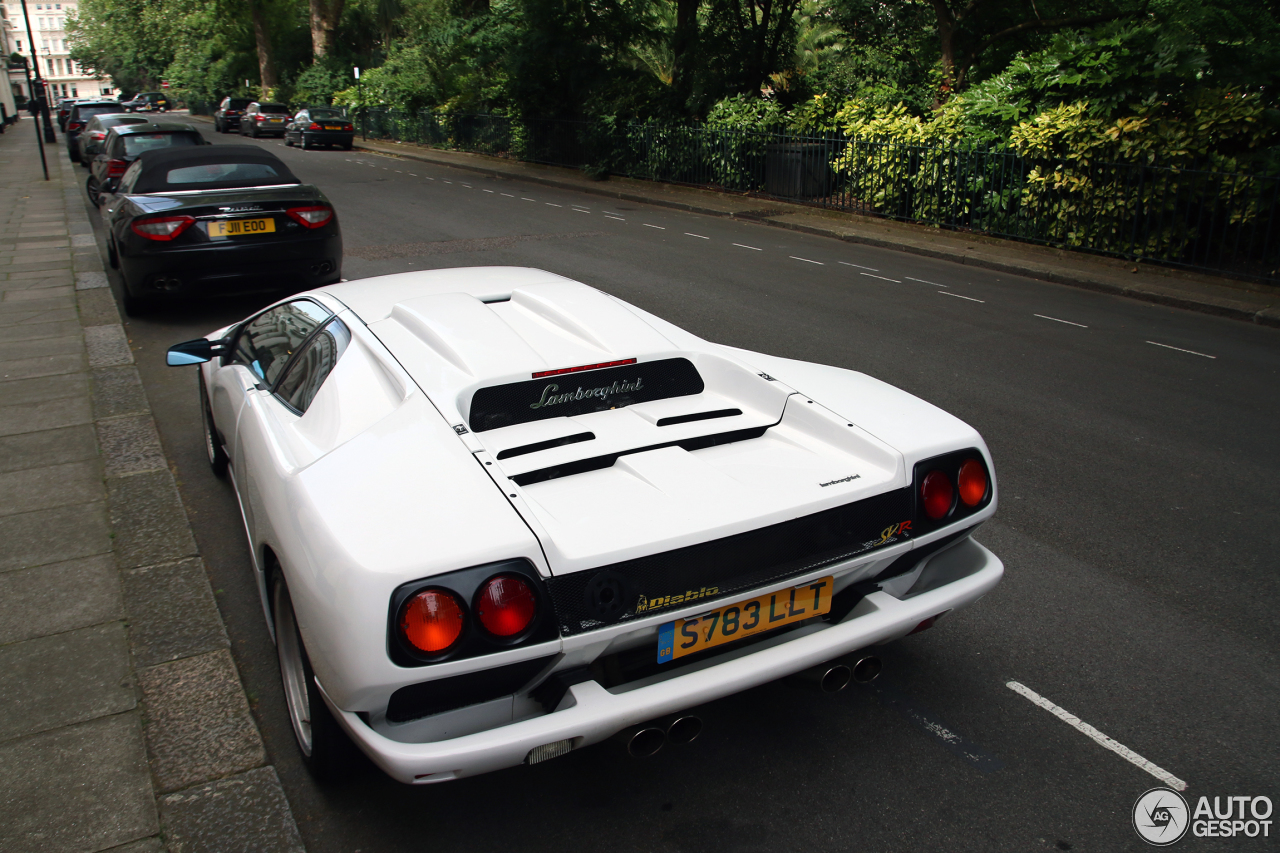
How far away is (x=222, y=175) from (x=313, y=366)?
22.1 ft

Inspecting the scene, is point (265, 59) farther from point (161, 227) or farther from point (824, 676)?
point (824, 676)

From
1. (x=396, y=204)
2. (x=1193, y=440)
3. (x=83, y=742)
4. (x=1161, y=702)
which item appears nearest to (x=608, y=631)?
(x=83, y=742)

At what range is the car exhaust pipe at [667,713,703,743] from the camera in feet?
7.65

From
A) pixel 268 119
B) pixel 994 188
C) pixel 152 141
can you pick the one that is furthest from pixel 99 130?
pixel 268 119

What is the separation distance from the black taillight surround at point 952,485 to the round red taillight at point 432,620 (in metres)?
1.39

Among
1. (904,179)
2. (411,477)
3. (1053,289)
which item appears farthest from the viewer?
(904,179)

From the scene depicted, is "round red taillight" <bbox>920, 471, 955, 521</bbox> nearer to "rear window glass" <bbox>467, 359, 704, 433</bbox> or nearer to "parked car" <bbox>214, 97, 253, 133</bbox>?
"rear window glass" <bbox>467, 359, 704, 433</bbox>

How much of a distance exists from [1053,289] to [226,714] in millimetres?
10262

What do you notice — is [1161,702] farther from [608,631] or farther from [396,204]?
[396,204]

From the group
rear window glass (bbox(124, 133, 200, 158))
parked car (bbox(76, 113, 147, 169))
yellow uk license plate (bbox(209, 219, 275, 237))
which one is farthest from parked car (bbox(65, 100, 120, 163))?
yellow uk license plate (bbox(209, 219, 275, 237))

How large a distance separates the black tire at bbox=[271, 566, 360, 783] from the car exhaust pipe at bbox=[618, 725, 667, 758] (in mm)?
842

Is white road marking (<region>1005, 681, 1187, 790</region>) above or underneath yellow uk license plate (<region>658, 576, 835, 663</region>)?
underneath

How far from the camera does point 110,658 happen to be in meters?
3.36

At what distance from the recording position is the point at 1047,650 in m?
3.42
